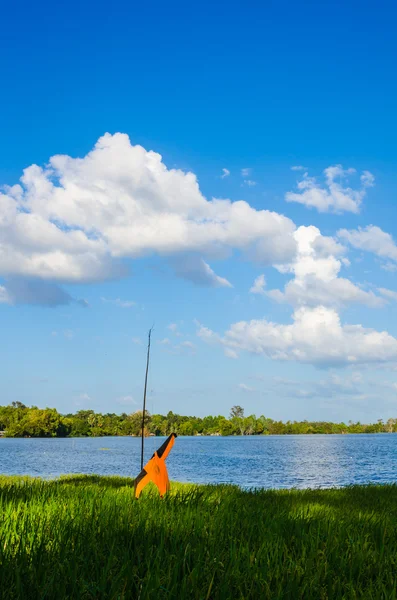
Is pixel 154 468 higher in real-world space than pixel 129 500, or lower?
higher

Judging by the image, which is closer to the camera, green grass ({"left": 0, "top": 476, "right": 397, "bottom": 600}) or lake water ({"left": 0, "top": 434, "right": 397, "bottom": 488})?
green grass ({"left": 0, "top": 476, "right": 397, "bottom": 600})

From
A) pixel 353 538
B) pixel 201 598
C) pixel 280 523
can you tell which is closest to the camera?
pixel 201 598

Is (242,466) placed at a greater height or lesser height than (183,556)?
lesser

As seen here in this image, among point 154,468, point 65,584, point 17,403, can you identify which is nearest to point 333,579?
point 65,584

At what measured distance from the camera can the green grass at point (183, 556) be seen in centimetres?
279

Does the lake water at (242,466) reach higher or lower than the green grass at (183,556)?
lower

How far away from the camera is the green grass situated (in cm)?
279

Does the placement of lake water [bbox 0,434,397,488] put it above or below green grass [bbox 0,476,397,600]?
below

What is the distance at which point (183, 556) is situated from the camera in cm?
341

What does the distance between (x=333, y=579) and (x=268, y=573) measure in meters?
0.51

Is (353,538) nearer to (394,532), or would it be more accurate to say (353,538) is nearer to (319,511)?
(394,532)

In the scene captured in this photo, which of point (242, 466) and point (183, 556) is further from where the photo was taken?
point (242, 466)

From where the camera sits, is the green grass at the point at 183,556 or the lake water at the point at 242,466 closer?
the green grass at the point at 183,556

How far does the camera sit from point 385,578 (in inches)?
138
